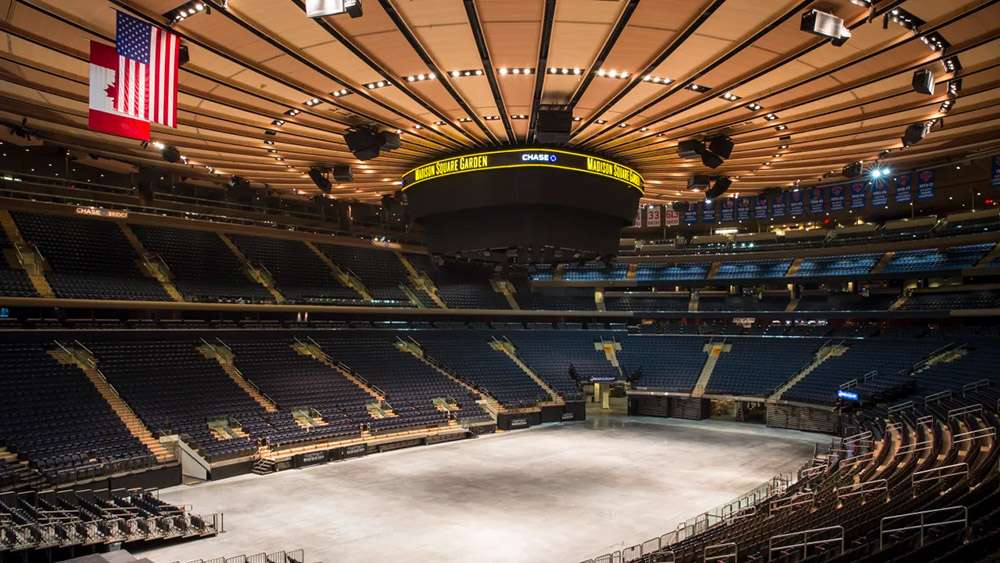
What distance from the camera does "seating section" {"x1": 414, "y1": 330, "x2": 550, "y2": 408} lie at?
4003cm

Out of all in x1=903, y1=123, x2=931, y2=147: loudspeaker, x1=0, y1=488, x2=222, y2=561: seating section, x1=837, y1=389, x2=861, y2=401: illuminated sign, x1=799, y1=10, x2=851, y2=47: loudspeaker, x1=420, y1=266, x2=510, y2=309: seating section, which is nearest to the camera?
x1=799, y1=10, x2=851, y2=47: loudspeaker

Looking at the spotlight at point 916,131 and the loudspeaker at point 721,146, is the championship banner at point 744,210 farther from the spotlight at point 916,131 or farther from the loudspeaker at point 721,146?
the loudspeaker at point 721,146

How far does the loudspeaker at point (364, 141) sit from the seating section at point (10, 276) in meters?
18.8

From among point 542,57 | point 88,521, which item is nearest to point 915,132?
point 542,57

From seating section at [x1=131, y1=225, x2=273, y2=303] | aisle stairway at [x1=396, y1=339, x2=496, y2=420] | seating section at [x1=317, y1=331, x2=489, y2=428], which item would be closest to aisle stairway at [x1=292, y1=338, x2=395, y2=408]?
seating section at [x1=317, y1=331, x2=489, y2=428]

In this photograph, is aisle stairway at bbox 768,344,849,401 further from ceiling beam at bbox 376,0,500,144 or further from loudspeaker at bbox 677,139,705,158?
ceiling beam at bbox 376,0,500,144

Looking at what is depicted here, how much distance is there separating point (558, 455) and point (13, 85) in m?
23.8

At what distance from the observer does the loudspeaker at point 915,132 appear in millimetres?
15798

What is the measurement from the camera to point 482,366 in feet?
139

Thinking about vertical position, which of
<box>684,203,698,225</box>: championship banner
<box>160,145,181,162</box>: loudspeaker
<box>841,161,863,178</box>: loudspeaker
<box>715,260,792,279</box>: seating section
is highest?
<box>684,203,698,225</box>: championship banner

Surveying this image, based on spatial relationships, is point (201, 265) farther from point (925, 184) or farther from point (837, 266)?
point (925, 184)

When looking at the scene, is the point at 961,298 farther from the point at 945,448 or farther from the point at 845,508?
the point at 845,508

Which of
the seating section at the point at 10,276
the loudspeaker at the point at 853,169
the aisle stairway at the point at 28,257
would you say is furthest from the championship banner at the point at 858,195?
the seating section at the point at 10,276

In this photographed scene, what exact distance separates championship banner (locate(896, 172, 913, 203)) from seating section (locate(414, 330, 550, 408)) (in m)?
23.5
